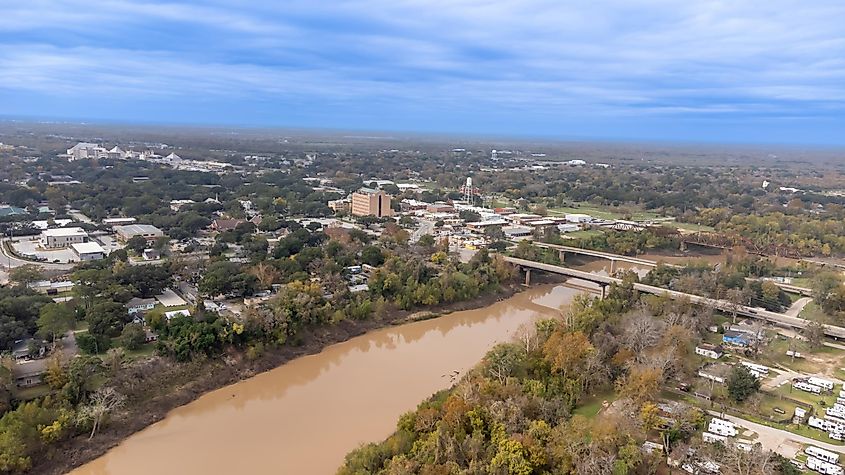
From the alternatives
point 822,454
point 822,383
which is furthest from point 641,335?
point 822,454

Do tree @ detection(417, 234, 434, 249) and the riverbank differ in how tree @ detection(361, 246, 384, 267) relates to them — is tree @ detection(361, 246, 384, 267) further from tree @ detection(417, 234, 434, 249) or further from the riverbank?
the riverbank

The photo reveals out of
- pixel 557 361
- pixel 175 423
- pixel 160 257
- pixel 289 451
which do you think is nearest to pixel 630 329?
pixel 557 361

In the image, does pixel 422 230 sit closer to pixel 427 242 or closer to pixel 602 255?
pixel 427 242

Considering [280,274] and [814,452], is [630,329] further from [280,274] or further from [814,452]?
[280,274]

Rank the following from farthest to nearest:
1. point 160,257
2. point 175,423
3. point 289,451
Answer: point 160,257
point 175,423
point 289,451

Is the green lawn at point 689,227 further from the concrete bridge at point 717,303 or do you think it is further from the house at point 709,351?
the house at point 709,351

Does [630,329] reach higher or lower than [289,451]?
higher
